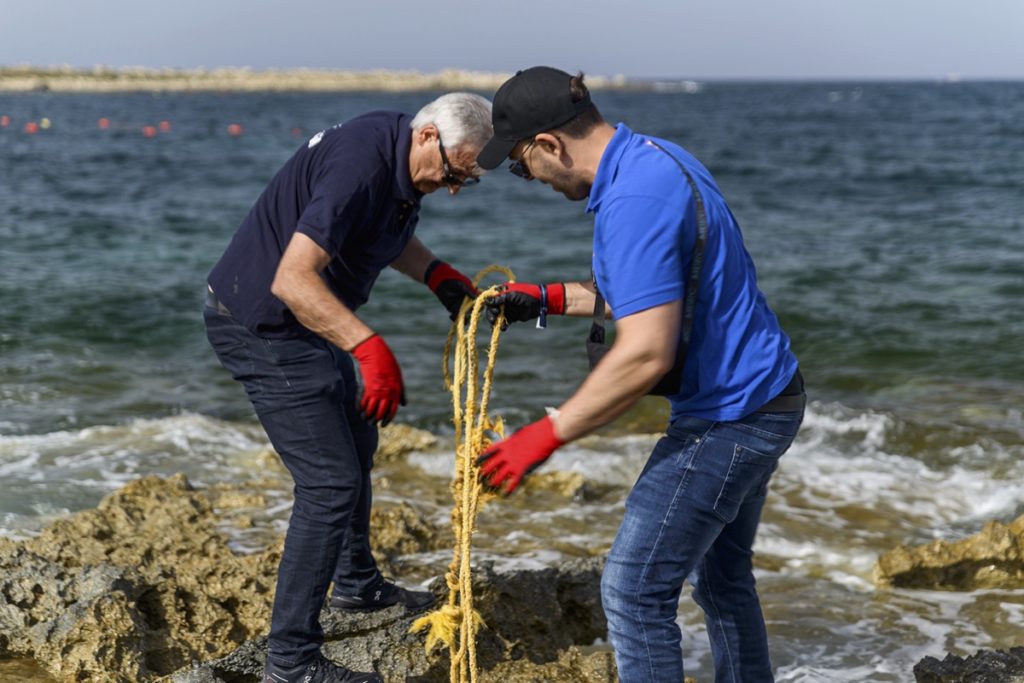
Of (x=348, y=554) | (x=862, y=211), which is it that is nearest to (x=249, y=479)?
(x=348, y=554)

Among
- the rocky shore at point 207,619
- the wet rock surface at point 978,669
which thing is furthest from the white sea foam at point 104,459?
the wet rock surface at point 978,669

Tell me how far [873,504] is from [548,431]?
435 centimetres

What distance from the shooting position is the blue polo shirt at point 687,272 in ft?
8.49

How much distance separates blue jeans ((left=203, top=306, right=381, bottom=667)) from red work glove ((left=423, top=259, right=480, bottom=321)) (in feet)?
2.08

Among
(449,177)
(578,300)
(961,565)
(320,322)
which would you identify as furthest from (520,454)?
(961,565)

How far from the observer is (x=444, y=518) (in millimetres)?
→ 5855

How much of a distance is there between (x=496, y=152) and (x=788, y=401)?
104 centimetres

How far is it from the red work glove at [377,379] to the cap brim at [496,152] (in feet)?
2.21

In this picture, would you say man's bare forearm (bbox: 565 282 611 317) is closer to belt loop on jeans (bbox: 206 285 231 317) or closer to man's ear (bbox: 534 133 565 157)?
man's ear (bbox: 534 133 565 157)

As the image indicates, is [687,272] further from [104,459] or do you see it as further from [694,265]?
[104,459]

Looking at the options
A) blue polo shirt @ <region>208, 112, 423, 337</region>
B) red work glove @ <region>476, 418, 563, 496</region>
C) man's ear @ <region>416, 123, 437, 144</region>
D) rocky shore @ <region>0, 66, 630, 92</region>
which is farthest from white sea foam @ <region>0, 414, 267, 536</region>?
rocky shore @ <region>0, 66, 630, 92</region>

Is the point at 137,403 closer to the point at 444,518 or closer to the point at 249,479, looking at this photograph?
the point at 249,479

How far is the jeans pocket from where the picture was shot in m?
2.85

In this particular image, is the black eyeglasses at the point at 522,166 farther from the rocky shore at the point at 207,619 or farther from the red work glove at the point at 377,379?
the rocky shore at the point at 207,619
